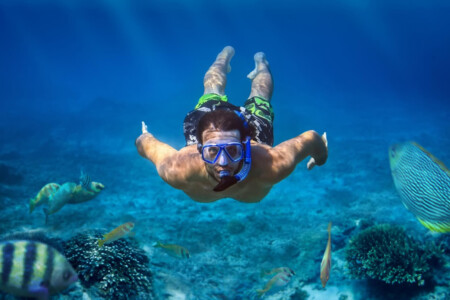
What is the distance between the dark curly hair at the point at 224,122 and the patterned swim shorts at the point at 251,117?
105 cm

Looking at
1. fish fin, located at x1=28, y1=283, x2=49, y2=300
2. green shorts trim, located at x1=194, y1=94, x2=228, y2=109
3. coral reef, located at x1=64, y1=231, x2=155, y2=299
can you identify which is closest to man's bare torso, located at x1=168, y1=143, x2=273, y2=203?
green shorts trim, located at x1=194, y1=94, x2=228, y2=109

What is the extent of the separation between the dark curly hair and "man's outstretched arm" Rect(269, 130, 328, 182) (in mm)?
651

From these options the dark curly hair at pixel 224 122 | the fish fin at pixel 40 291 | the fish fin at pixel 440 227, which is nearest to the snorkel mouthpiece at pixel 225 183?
the dark curly hair at pixel 224 122

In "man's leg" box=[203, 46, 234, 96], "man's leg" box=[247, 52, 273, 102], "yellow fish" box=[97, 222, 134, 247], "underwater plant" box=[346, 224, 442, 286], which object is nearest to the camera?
"yellow fish" box=[97, 222, 134, 247]

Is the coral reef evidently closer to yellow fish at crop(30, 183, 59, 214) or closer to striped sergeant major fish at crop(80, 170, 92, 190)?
striped sergeant major fish at crop(80, 170, 92, 190)

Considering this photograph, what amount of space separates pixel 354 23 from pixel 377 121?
2924 inches

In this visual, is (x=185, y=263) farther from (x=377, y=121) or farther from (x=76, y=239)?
(x=377, y=121)

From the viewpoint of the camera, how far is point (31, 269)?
6.79 feet

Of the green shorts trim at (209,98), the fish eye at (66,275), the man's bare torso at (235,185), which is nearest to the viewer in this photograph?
the fish eye at (66,275)

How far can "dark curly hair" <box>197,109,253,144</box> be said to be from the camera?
3109 millimetres

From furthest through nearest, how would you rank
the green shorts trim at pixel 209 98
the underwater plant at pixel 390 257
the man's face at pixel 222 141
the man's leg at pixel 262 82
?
the man's leg at pixel 262 82 < the green shorts trim at pixel 209 98 < the underwater plant at pixel 390 257 < the man's face at pixel 222 141

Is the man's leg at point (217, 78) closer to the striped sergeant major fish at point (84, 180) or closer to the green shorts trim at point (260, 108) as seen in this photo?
the green shorts trim at point (260, 108)

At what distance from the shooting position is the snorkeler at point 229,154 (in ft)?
9.99

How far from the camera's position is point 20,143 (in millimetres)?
18859
